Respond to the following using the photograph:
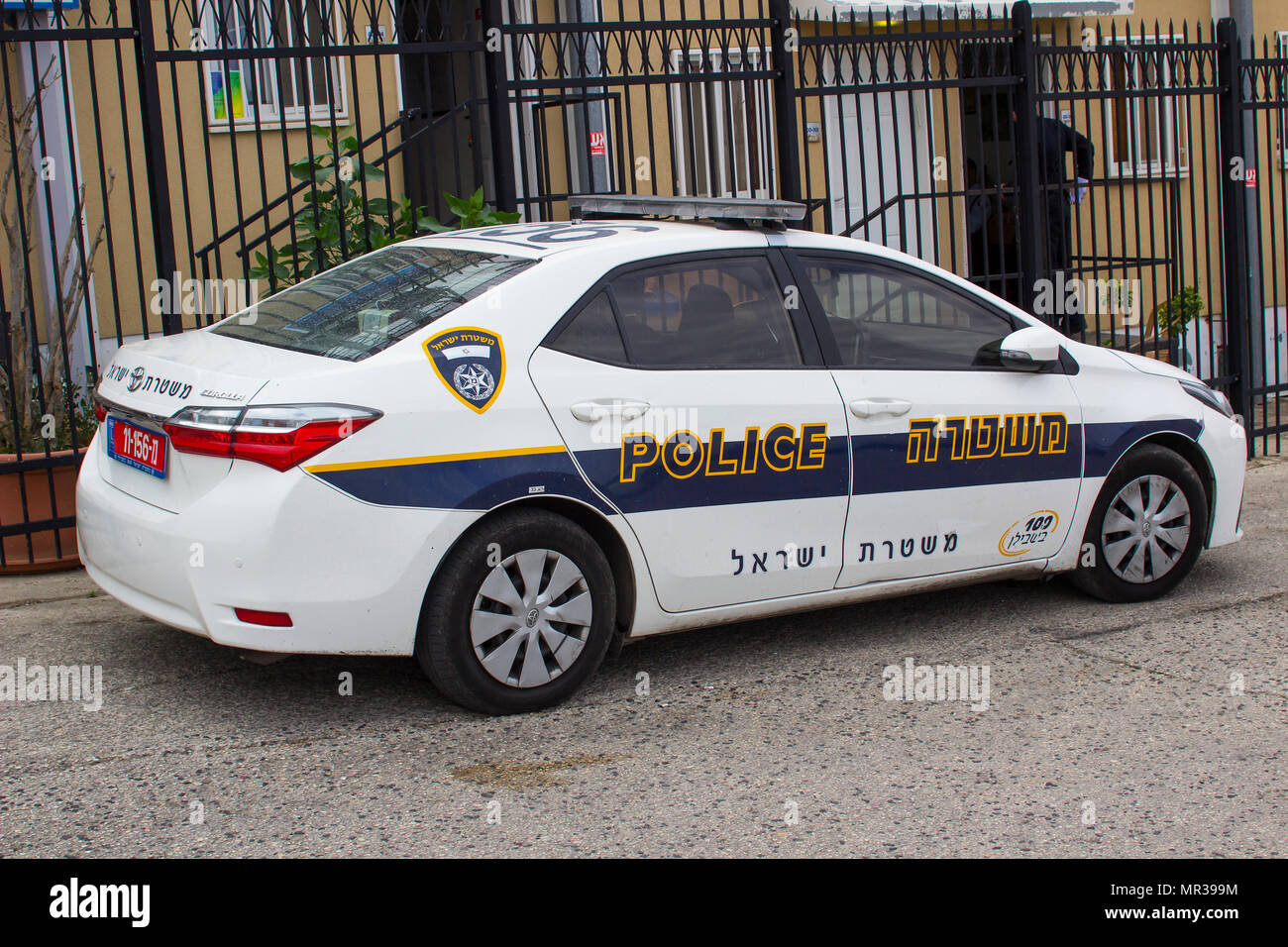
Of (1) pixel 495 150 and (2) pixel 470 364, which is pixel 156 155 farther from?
(2) pixel 470 364

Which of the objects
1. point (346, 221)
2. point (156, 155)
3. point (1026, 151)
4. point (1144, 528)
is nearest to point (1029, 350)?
point (1144, 528)

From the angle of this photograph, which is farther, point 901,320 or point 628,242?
point 901,320

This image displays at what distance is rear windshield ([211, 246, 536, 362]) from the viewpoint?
462cm

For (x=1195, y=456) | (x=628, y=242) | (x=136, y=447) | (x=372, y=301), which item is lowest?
(x=1195, y=456)

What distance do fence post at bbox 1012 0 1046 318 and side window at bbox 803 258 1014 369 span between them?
11.7ft

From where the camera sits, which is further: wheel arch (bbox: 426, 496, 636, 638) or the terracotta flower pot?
the terracotta flower pot

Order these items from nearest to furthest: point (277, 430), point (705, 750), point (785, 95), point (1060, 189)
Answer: point (277, 430) → point (705, 750) → point (785, 95) → point (1060, 189)

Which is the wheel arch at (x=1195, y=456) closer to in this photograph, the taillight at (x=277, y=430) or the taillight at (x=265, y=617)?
the taillight at (x=277, y=430)

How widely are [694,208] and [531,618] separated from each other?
183cm

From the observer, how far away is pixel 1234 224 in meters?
9.79

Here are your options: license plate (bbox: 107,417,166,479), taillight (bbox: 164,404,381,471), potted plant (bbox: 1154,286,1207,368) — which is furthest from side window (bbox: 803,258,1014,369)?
potted plant (bbox: 1154,286,1207,368)

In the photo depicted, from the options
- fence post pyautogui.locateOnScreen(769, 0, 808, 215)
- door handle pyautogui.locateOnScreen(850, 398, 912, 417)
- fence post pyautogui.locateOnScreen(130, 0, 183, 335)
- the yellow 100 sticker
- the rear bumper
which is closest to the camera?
the rear bumper

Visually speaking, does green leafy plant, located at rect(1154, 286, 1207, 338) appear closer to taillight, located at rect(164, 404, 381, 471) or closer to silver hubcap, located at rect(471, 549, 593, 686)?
silver hubcap, located at rect(471, 549, 593, 686)

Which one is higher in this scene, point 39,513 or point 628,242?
point 628,242
